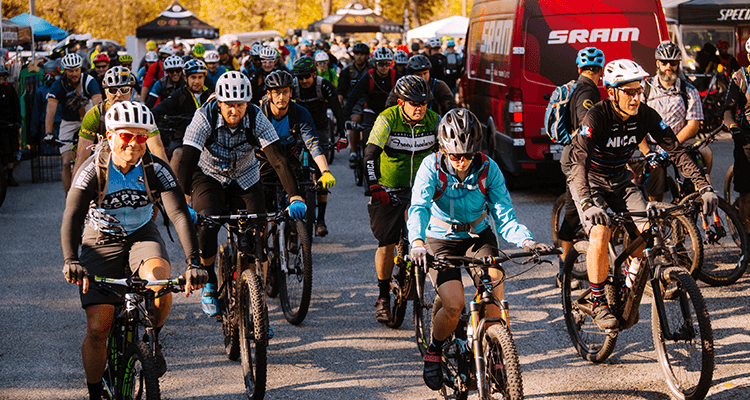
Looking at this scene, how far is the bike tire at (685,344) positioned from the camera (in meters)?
4.65

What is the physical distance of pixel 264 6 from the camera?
68.4 m

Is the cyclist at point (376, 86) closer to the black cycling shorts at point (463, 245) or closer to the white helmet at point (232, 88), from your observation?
the white helmet at point (232, 88)

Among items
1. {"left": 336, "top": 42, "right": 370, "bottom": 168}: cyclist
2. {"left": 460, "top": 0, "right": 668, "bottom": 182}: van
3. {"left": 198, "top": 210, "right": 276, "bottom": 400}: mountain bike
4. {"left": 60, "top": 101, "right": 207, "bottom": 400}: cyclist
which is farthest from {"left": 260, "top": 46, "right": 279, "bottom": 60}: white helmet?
{"left": 60, "top": 101, "right": 207, "bottom": 400}: cyclist

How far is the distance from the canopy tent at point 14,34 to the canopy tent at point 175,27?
8888 millimetres

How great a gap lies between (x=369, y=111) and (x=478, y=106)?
3.09 metres

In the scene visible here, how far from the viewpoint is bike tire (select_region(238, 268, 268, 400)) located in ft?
16.5

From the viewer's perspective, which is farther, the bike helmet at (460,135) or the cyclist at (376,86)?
the cyclist at (376,86)

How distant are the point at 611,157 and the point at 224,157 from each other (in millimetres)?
2858

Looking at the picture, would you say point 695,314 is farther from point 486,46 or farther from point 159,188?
point 486,46

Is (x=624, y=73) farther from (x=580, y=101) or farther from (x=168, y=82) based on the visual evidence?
(x=168, y=82)

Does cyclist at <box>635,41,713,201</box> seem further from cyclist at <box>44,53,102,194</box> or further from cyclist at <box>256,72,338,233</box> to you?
cyclist at <box>44,53,102,194</box>

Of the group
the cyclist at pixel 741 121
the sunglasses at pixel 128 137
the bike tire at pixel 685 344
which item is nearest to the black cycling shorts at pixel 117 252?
the sunglasses at pixel 128 137

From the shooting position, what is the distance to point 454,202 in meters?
4.89

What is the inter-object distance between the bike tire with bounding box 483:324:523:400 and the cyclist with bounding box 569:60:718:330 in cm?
144
